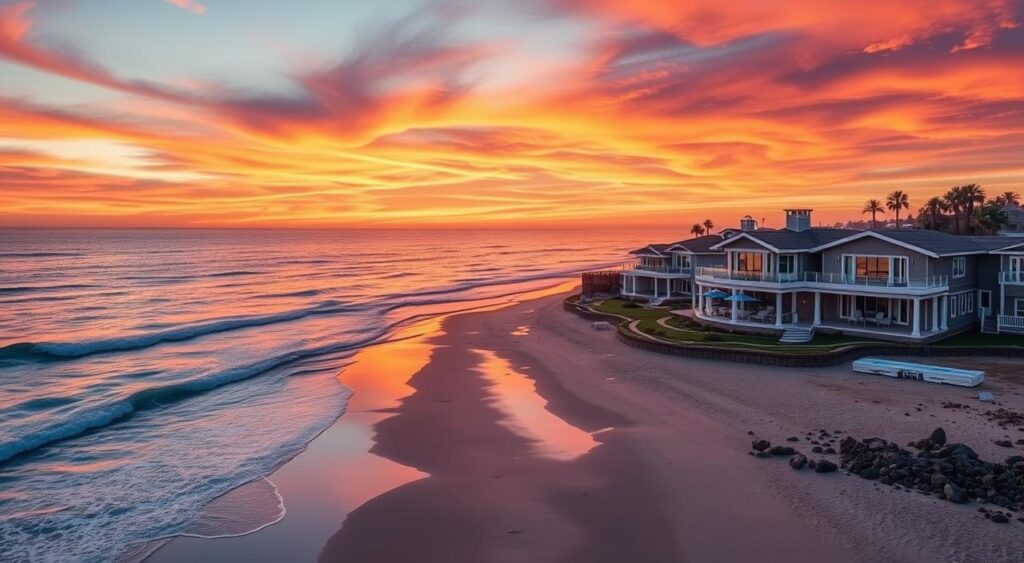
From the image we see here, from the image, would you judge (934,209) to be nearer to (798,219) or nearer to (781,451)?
(798,219)

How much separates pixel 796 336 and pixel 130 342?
138 ft

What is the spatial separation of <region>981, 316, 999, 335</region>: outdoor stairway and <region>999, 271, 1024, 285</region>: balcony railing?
2.26 metres

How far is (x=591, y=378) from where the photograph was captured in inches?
1270

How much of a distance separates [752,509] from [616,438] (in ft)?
22.2

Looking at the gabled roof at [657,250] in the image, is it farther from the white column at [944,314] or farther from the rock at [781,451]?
the rock at [781,451]

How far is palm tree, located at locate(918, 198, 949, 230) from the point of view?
2930 inches

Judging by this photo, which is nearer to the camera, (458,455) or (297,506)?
(297,506)

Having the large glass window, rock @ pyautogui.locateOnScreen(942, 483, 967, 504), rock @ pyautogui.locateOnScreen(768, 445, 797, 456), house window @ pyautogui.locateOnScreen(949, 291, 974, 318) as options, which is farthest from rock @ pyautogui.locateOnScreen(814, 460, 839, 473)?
house window @ pyautogui.locateOnScreen(949, 291, 974, 318)

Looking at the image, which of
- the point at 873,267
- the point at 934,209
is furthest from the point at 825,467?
the point at 934,209

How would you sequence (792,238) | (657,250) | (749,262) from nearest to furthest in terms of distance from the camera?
(792,238) → (749,262) → (657,250)

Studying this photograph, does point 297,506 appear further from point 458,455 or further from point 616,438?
point 616,438

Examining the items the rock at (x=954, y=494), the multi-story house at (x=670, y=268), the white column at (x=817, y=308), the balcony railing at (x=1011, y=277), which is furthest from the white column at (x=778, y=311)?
the rock at (x=954, y=494)

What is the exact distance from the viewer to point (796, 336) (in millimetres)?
36656

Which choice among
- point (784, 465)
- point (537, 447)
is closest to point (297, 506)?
point (537, 447)
